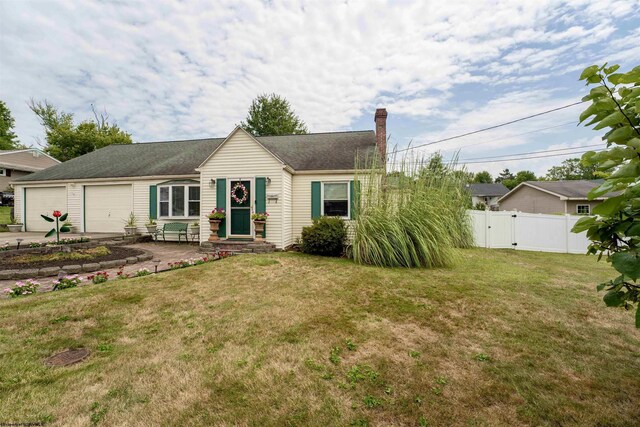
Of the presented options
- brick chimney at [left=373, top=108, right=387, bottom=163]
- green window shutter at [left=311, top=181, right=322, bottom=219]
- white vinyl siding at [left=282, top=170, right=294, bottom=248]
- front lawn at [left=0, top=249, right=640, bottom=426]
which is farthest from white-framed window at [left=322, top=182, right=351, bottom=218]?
front lawn at [left=0, top=249, right=640, bottom=426]

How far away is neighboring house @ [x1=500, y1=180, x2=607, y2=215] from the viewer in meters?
21.0

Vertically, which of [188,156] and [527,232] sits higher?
[188,156]

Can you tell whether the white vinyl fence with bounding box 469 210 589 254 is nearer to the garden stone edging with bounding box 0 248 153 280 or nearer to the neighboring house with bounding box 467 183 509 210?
the garden stone edging with bounding box 0 248 153 280

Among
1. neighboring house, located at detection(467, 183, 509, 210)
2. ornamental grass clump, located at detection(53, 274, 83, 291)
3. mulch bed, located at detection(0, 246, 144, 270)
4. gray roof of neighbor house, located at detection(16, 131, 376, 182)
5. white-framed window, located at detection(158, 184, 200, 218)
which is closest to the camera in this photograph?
ornamental grass clump, located at detection(53, 274, 83, 291)

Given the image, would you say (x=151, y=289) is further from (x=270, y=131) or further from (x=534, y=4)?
(x=270, y=131)

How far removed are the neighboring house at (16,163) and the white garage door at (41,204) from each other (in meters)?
11.0

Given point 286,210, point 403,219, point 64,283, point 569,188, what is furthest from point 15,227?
point 569,188

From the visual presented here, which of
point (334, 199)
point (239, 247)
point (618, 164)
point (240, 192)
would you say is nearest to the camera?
point (618, 164)

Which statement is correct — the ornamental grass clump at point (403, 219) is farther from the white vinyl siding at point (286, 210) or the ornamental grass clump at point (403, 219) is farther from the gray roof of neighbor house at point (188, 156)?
the white vinyl siding at point (286, 210)

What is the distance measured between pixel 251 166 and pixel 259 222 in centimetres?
189

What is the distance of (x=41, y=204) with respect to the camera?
39.5 ft

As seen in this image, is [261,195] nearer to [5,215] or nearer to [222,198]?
[222,198]

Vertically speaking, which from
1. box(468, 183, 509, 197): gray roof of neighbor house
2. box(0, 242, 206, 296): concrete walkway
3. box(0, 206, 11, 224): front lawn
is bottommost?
box(0, 242, 206, 296): concrete walkway

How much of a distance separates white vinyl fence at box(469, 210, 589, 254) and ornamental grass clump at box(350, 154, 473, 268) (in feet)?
14.6
